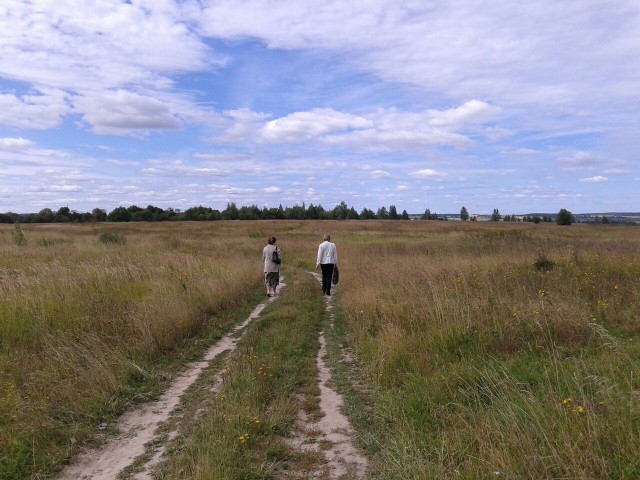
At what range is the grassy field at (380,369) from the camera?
3742 millimetres

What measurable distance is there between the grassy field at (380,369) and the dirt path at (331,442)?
0.15 meters

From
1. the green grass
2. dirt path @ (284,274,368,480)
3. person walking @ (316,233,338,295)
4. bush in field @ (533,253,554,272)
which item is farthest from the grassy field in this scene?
person walking @ (316,233,338,295)

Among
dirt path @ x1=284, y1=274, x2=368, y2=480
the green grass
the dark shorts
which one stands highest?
the dark shorts

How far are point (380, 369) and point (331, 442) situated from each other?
6.24ft

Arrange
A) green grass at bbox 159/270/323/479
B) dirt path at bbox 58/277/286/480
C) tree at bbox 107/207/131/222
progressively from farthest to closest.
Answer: tree at bbox 107/207/131/222 → dirt path at bbox 58/277/286/480 → green grass at bbox 159/270/323/479

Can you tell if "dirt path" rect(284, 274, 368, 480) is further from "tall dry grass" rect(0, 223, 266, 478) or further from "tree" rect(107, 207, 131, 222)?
"tree" rect(107, 207, 131, 222)

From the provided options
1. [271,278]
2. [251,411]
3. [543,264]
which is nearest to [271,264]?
[271,278]

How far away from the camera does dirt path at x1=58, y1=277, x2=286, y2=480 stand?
423 cm

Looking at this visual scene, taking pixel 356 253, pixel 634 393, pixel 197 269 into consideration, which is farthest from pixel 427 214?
pixel 634 393

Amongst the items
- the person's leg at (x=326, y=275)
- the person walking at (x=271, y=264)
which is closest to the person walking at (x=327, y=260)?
the person's leg at (x=326, y=275)

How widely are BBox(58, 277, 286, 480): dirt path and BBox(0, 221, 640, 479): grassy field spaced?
0.24 metres

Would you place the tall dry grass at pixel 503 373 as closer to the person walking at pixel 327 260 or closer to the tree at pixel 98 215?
the person walking at pixel 327 260

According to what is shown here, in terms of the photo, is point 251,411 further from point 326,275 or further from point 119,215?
point 119,215

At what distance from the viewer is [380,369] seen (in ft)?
20.9
